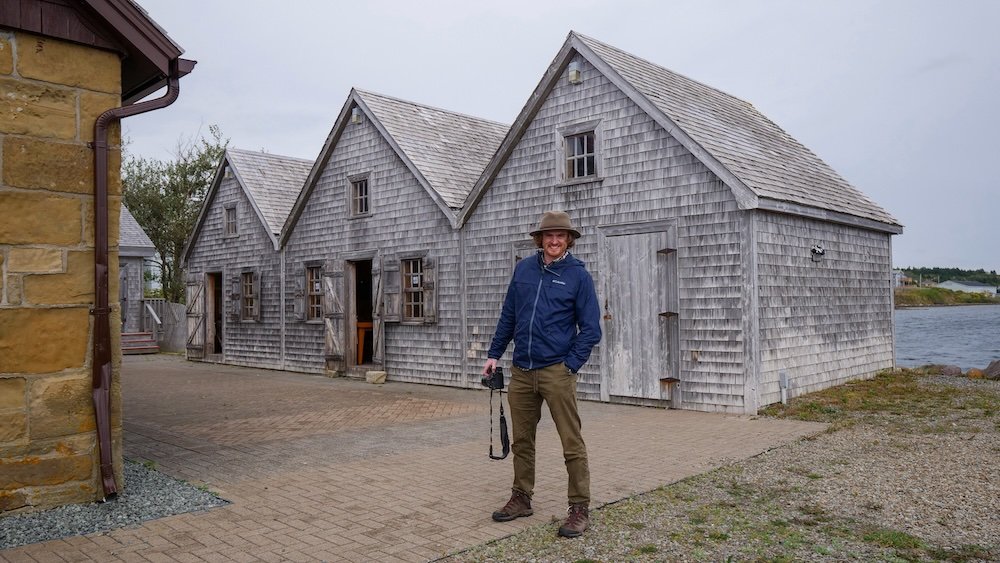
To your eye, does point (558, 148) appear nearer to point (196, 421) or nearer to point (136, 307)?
point (196, 421)

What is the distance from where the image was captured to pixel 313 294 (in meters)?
17.4

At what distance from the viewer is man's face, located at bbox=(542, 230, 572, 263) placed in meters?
5.26

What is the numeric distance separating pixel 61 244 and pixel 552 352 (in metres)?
3.66

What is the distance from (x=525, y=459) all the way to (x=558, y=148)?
8.10 m

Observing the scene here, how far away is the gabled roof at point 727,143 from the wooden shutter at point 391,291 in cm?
217

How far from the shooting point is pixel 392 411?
1088 cm

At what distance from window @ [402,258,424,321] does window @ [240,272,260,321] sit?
5453 mm

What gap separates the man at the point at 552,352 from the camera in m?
5.05

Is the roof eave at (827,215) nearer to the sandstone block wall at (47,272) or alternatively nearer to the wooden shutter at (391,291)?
the wooden shutter at (391,291)

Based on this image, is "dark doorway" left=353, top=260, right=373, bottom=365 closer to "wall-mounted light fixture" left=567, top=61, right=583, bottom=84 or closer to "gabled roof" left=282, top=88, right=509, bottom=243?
"gabled roof" left=282, top=88, right=509, bottom=243

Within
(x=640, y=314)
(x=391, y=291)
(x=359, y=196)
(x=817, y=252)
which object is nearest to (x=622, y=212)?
(x=640, y=314)

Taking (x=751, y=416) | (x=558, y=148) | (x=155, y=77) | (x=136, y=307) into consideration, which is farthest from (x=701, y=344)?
(x=136, y=307)

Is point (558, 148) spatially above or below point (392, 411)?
above

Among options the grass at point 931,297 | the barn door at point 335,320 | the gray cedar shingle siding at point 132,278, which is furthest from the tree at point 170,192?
the grass at point 931,297
